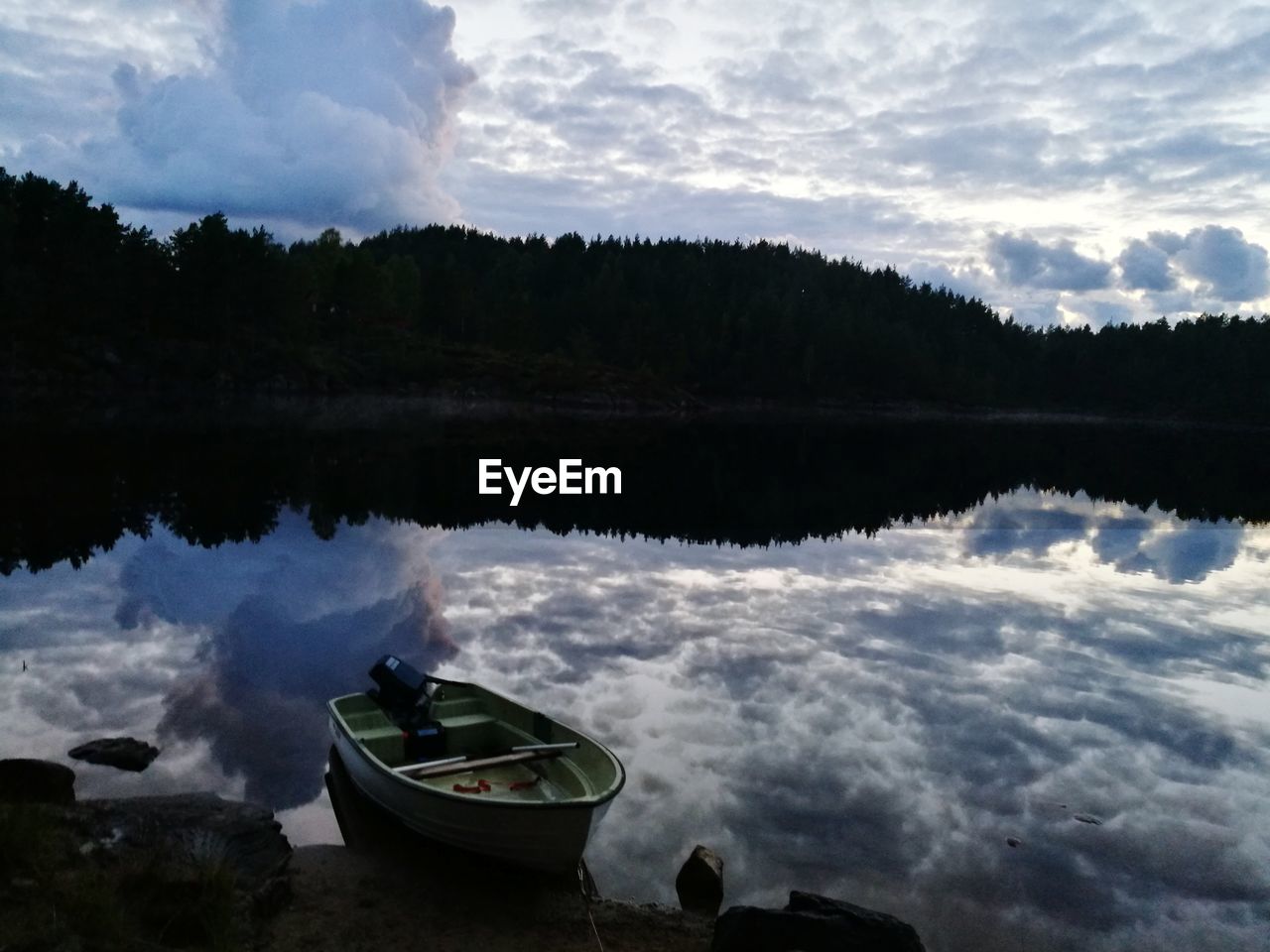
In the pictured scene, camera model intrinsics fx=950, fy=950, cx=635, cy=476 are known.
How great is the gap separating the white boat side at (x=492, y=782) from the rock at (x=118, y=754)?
3.20 m

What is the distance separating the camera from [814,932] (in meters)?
9.98

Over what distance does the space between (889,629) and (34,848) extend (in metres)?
22.0

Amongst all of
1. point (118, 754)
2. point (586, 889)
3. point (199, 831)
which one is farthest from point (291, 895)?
A: point (118, 754)

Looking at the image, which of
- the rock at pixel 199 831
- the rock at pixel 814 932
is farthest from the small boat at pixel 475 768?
the rock at pixel 814 932

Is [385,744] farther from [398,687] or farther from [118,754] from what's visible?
[118,754]

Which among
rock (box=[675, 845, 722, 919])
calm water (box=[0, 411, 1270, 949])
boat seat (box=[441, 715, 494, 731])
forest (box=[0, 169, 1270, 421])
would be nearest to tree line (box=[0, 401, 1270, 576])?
calm water (box=[0, 411, 1270, 949])

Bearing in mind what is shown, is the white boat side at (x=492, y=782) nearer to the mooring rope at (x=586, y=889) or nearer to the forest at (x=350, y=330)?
the mooring rope at (x=586, y=889)

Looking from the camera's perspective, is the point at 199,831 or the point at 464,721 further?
the point at 464,721

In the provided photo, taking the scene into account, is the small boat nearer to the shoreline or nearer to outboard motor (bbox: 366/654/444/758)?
outboard motor (bbox: 366/654/444/758)

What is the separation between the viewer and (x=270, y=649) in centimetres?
2262

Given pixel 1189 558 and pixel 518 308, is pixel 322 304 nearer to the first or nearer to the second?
pixel 518 308

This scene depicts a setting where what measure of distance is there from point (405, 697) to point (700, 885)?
6165mm

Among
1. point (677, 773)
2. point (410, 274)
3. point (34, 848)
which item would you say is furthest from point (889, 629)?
point (410, 274)

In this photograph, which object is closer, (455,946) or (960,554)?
(455,946)
